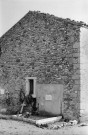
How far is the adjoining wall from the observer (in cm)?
1481

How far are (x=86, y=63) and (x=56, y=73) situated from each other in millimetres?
1561

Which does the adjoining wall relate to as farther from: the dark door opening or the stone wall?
the dark door opening

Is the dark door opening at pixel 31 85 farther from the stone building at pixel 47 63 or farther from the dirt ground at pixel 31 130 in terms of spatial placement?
the dirt ground at pixel 31 130

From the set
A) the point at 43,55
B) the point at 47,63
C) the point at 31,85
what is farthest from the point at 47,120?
the point at 43,55

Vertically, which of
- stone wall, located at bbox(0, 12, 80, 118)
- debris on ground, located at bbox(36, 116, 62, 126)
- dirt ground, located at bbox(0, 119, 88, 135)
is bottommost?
dirt ground, located at bbox(0, 119, 88, 135)

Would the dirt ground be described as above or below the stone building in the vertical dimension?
below

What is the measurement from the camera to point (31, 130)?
42.6 feet

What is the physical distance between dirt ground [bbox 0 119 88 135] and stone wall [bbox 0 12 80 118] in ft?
5.03

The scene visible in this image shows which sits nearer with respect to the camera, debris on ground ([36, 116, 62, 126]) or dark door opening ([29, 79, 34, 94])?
debris on ground ([36, 116, 62, 126])

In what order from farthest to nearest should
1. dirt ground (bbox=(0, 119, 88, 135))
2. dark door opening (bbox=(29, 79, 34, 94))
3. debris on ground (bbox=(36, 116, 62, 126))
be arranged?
dark door opening (bbox=(29, 79, 34, 94)) → debris on ground (bbox=(36, 116, 62, 126)) → dirt ground (bbox=(0, 119, 88, 135))

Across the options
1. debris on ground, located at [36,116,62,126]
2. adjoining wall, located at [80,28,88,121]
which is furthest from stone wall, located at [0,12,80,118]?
debris on ground, located at [36,116,62,126]

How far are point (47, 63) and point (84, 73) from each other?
2026 mm

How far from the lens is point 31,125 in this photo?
13961 millimetres

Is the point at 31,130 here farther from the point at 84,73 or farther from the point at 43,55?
the point at 43,55
